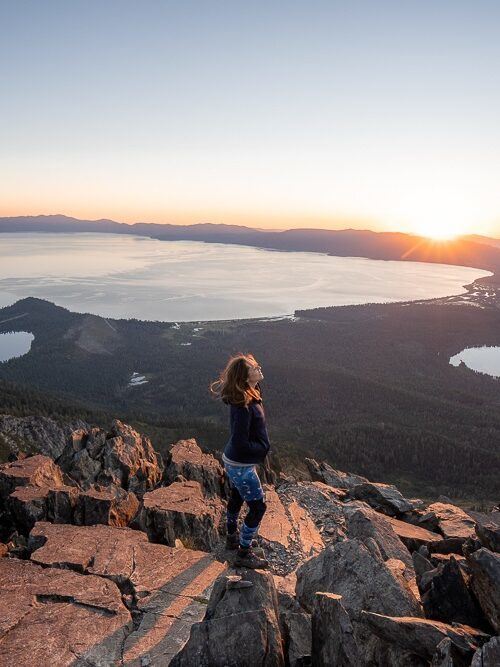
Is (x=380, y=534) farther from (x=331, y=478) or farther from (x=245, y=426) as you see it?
(x=331, y=478)

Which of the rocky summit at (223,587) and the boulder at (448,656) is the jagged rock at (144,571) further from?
the boulder at (448,656)

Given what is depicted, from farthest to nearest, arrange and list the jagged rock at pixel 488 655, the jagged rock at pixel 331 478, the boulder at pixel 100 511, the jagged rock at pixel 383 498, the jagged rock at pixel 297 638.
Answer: the jagged rock at pixel 331 478 < the jagged rock at pixel 383 498 < the boulder at pixel 100 511 < the jagged rock at pixel 297 638 < the jagged rock at pixel 488 655

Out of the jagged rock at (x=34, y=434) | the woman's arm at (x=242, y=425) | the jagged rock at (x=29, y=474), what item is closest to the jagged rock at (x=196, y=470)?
the jagged rock at (x=29, y=474)

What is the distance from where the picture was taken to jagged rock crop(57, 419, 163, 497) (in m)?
21.3

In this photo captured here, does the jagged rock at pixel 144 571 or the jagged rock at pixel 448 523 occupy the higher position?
the jagged rock at pixel 144 571

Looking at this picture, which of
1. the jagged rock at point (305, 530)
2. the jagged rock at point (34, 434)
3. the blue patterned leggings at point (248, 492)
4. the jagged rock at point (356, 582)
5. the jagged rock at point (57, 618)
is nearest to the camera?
the jagged rock at point (57, 618)

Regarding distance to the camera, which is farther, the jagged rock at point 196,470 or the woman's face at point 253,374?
the jagged rock at point 196,470

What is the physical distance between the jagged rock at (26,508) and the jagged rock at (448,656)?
11740mm

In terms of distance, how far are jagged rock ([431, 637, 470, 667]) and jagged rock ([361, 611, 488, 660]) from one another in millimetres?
64

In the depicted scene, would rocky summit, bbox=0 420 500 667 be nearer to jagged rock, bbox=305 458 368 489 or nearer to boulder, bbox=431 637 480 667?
boulder, bbox=431 637 480 667

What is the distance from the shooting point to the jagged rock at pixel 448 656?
5.81 metres

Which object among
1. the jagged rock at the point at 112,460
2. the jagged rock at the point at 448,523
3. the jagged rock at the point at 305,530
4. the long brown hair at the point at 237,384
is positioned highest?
the long brown hair at the point at 237,384

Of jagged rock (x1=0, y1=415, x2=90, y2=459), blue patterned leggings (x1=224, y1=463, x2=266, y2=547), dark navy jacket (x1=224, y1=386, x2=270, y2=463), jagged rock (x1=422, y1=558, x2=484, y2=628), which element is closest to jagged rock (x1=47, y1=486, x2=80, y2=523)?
blue patterned leggings (x1=224, y1=463, x2=266, y2=547)

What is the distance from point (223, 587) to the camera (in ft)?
24.4
